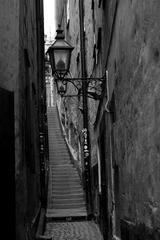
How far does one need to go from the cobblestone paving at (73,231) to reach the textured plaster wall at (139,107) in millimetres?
4867

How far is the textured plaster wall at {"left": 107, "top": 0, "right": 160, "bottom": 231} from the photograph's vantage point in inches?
147

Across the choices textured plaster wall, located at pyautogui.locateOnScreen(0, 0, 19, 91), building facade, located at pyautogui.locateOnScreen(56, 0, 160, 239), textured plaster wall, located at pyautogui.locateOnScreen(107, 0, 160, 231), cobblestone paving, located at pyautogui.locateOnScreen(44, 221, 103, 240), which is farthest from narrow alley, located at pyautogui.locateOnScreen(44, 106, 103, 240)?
textured plaster wall, located at pyautogui.locateOnScreen(0, 0, 19, 91)

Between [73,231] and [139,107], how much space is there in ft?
25.7

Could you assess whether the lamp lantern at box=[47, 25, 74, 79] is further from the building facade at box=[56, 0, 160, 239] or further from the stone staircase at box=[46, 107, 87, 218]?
the stone staircase at box=[46, 107, 87, 218]

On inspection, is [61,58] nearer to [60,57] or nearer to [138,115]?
[60,57]

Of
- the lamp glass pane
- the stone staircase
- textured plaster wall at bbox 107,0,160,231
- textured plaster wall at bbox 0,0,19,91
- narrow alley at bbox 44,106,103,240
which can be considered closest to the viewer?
textured plaster wall at bbox 107,0,160,231

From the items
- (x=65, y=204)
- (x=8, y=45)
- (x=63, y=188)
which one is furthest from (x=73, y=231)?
(x=8, y=45)

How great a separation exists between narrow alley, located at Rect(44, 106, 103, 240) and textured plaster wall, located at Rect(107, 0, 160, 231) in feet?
17.5

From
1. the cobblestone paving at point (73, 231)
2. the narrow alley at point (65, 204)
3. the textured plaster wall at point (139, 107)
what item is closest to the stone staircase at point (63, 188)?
the narrow alley at point (65, 204)

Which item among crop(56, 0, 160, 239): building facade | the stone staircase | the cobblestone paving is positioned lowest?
the cobblestone paving

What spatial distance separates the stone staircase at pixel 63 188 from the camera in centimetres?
1464

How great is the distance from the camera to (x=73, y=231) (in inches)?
460

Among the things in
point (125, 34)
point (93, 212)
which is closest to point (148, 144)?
point (125, 34)

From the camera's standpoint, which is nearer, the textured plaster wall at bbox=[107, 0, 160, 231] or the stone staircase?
the textured plaster wall at bbox=[107, 0, 160, 231]
